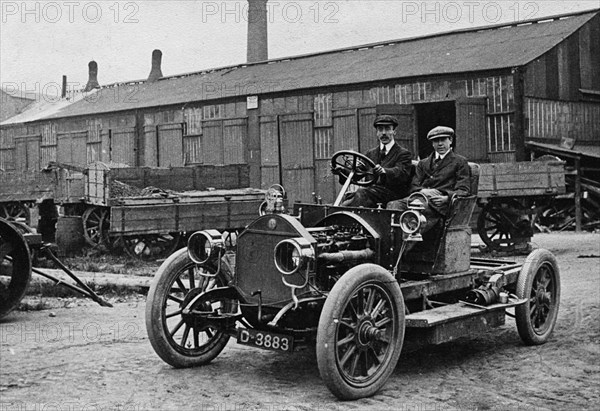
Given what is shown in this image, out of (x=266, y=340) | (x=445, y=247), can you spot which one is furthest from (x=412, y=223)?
(x=266, y=340)

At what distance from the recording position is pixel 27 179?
1753cm

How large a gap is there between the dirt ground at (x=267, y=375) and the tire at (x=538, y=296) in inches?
6.0

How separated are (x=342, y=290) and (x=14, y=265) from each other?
14.7ft

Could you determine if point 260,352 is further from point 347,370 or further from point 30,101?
point 30,101

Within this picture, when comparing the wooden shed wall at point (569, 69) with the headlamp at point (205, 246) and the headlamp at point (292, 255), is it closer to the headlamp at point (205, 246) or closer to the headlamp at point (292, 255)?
the headlamp at point (205, 246)

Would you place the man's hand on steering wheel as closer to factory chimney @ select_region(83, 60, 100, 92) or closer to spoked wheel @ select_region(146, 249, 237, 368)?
spoked wheel @ select_region(146, 249, 237, 368)

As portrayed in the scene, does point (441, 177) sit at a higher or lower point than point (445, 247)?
higher

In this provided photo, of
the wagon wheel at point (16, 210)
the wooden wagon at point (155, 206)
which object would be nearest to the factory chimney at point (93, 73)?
the wagon wheel at point (16, 210)

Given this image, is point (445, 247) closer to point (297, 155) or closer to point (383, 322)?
point (383, 322)

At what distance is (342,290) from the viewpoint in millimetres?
4844

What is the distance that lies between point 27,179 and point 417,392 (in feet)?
47.6

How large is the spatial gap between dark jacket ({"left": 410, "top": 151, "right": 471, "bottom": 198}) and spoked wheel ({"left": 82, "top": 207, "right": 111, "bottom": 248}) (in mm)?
10026

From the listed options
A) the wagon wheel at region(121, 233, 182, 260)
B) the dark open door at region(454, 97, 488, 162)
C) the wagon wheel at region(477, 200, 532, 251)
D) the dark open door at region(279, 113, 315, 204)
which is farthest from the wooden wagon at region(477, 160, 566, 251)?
the dark open door at region(279, 113, 315, 204)

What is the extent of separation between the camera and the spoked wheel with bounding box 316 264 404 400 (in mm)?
4762
